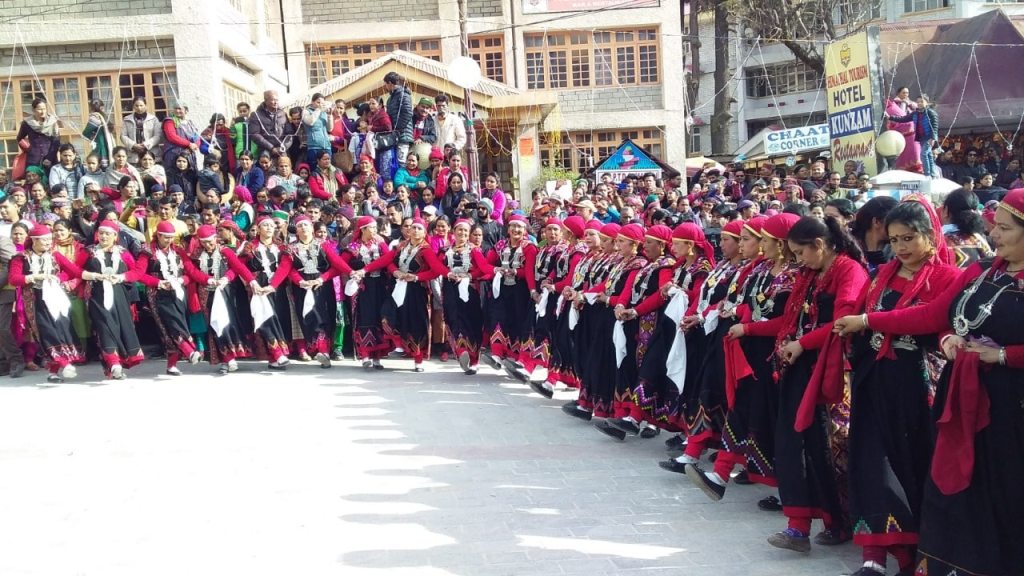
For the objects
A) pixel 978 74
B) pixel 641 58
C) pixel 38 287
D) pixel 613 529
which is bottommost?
pixel 613 529

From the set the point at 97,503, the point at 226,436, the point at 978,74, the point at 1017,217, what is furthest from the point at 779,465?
the point at 978,74

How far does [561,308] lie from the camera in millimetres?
8414

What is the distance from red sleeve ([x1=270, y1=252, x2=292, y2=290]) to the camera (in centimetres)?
1053

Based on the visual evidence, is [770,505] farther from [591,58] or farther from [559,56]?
[559,56]

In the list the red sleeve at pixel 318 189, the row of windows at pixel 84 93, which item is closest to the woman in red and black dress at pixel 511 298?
the red sleeve at pixel 318 189

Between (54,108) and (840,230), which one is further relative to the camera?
(54,108)

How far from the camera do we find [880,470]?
4.20 metres

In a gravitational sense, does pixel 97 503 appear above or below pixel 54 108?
below

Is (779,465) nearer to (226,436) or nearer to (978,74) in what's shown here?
(226,436)

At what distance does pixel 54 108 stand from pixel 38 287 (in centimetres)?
945

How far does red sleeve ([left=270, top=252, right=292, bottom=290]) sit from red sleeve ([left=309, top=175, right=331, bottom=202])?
10.3 feet

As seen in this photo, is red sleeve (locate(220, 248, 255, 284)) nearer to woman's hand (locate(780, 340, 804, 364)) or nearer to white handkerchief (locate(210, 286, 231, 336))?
white handkerchief (locate(210, 286, 231, 336))

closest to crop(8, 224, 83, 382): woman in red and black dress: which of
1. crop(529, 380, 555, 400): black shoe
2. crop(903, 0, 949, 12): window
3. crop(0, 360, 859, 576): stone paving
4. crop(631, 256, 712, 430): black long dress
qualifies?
crop(0, 360, 859, 576): stone paving

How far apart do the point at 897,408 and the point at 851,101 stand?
13.5m
